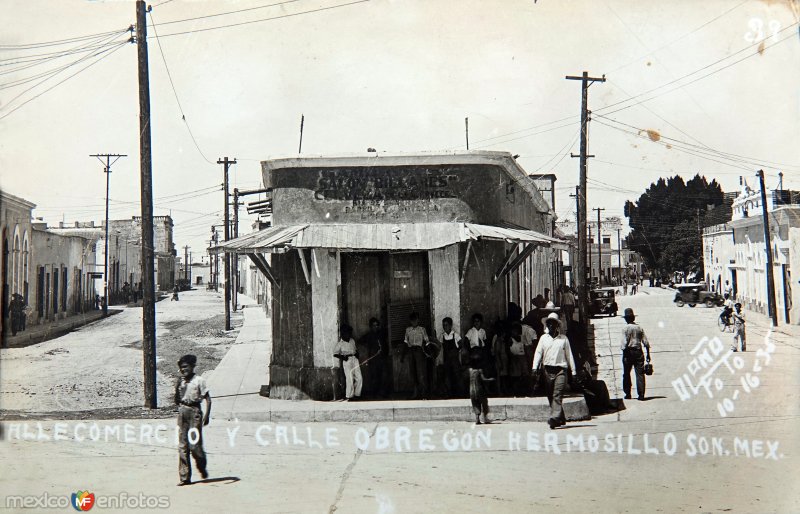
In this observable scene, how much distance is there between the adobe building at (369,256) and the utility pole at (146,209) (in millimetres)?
1546

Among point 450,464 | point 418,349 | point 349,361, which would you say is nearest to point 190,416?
point 450,464

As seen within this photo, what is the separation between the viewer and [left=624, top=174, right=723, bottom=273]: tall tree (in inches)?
1145

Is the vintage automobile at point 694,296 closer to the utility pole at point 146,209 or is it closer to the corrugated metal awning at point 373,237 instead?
the corrugated metal awning at point 373,237

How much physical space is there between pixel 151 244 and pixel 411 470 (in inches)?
230

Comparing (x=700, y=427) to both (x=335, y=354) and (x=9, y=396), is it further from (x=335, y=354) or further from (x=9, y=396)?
(x=9, y=396)

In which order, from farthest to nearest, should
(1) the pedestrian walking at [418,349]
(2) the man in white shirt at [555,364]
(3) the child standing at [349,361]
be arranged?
(1) the pedestrian walking at [418,349] → (3) the child standing at [349,361] → (2) the man in white shirt at [555,364]

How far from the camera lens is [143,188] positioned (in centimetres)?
1046

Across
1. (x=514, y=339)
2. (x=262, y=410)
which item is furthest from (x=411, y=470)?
(x=514, y=339)

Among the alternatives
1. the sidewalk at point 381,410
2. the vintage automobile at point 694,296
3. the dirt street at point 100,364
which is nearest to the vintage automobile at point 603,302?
the vintage automobile at point 694,296

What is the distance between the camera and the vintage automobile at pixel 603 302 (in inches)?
1193

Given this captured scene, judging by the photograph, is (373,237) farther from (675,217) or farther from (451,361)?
(675,217)

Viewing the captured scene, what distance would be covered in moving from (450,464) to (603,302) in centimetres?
2549

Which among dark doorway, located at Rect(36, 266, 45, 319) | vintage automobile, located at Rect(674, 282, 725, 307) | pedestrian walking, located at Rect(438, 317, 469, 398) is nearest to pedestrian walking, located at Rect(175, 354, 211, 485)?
pedestrian walking, located at Rect(438, 317, 469, 398)

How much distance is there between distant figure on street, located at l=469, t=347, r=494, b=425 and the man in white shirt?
72 centimetres
